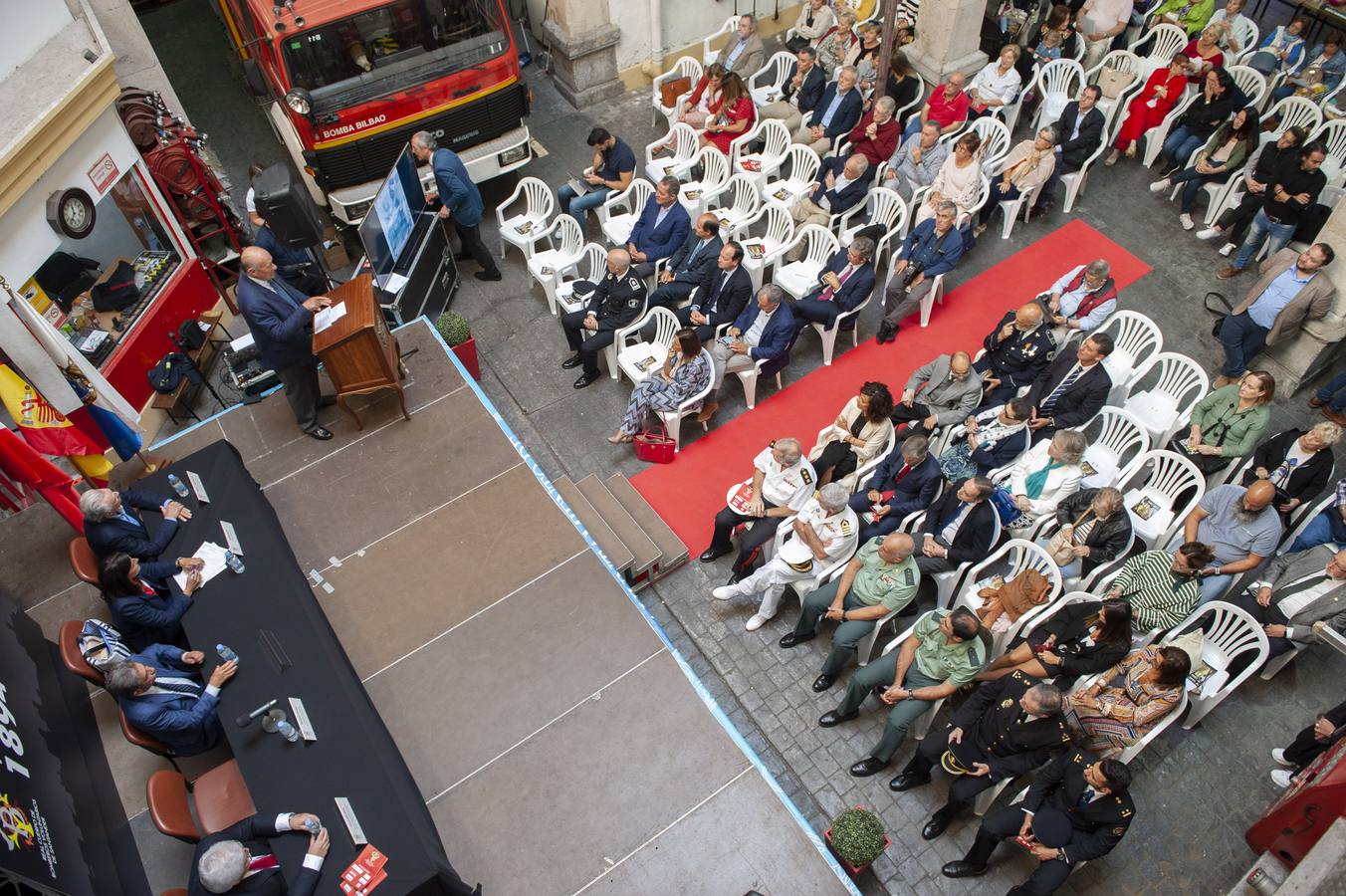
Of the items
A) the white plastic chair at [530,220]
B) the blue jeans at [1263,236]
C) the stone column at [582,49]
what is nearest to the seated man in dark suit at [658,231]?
the white plastic chair at [530,220]

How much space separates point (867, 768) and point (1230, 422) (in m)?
3.69

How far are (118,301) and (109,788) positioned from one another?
4.52m

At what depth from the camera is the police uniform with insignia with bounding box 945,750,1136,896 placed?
4.63m

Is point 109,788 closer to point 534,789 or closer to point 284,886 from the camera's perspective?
point 284,886

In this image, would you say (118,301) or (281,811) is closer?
(281,811)

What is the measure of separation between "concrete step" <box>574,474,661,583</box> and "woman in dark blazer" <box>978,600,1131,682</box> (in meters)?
2.49

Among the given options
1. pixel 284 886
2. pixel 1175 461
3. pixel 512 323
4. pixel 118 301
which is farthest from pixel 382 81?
pixel 1175 461

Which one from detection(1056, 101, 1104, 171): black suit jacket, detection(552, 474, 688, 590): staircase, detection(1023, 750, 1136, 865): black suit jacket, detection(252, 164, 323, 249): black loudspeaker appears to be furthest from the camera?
detection(1056, 101, 1104, 171): black suit jacket

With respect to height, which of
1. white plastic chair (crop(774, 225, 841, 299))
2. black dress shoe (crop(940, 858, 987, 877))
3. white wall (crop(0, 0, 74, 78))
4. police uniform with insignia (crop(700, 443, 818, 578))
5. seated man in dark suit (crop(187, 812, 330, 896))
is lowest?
black dress shoe (crop(940, 858, 987, 877))

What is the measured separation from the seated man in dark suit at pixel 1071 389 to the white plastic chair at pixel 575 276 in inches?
157

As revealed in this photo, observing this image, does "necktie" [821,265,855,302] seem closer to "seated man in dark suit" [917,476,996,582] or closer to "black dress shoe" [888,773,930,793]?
"seated man in dark suit" [917,476,996,582]

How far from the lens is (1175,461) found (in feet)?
21.2

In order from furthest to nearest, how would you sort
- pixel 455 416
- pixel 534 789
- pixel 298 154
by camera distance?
pixel 298 154 < pixel 455 416 < pixel 534 789

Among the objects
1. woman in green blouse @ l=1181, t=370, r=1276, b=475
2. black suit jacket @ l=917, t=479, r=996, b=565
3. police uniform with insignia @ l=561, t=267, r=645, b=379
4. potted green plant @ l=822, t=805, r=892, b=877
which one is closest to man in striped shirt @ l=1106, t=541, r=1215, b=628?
black suit jacket @ l=917, t=479, r=996, b=565
